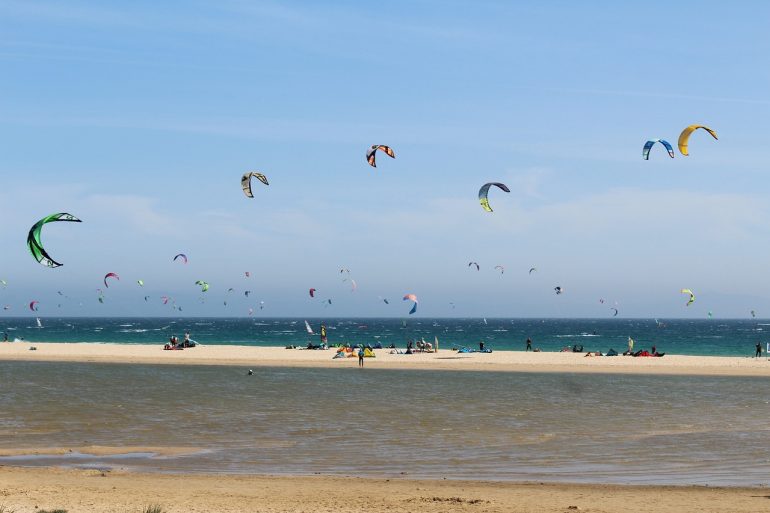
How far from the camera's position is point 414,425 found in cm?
2400

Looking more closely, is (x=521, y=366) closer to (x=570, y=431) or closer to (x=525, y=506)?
(x=570, y=431)

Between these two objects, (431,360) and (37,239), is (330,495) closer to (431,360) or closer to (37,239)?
(37,239)

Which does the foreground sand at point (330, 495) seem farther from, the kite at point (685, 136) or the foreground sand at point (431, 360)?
the foreground sand at point (431, 360)

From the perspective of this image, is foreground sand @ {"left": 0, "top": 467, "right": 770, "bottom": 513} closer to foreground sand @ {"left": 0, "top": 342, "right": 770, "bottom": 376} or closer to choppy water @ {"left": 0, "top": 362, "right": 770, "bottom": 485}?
choppy water @ {"left": 0, "top": 362, "right": 770, "bottom": 485}

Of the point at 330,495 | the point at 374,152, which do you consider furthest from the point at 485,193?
the point at 330,495

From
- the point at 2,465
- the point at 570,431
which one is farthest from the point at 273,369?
the point at 2,465

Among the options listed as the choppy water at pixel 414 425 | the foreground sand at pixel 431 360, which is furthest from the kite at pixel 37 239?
the foreground sand at pixel 431 360

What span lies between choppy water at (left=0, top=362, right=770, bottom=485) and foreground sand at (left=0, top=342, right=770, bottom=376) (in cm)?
802

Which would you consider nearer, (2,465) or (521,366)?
(2,465)

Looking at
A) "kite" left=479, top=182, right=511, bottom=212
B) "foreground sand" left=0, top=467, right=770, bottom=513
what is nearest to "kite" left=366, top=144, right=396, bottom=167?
"kite" left=479, top=182, right=511, bottom=212

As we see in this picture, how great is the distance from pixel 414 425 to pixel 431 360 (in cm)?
3045

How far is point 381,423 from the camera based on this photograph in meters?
24.2

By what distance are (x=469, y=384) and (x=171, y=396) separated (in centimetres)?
1386

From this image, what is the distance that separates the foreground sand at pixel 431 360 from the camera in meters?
49.4
